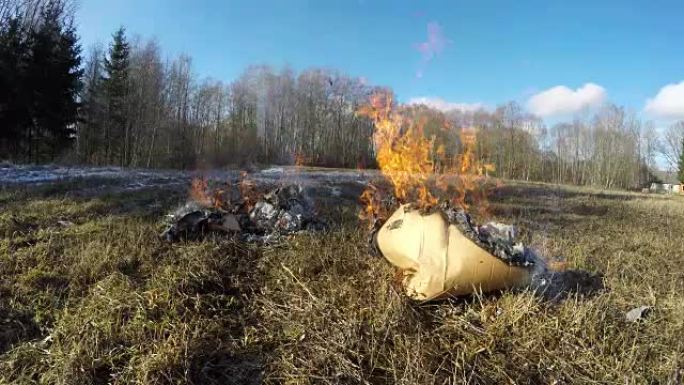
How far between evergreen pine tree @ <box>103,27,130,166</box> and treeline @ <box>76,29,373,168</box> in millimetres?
60

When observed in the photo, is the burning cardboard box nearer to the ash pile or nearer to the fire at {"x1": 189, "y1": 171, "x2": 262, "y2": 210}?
the ash pile

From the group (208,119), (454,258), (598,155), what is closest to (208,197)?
(454,258)

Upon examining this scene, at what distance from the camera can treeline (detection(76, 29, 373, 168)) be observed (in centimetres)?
1381

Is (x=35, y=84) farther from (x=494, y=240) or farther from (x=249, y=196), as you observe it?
(x=494, y=240)

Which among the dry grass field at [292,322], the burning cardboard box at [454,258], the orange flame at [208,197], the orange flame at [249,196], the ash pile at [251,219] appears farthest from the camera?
the orange flame at [249,196]

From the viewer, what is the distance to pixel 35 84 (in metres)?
21.8

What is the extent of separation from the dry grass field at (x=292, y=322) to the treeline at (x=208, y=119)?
13.7 feet

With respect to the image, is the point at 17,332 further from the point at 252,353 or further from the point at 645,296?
the point at 645,296

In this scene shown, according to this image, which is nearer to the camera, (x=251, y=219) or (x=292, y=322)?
(x=292, y=322)

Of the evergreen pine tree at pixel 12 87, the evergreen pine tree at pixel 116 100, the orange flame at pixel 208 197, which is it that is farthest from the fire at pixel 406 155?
the evergreen pine tree at pixel 116 100

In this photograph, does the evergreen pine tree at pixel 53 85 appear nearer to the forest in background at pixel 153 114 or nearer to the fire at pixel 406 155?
the forest in background at pixel 153 114

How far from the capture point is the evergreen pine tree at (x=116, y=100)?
91.8ft

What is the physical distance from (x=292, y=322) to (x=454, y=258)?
4.84ft

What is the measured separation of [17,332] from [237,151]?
6.80 metres
